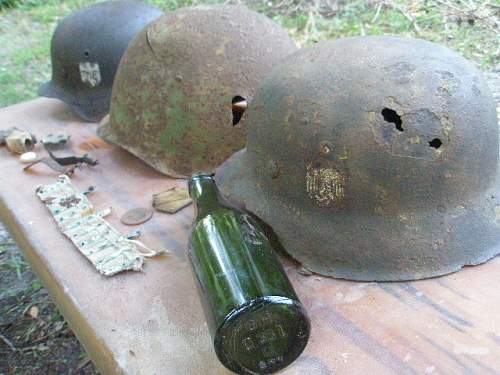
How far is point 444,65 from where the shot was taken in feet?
4.31

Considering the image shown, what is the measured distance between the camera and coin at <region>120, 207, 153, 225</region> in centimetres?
169

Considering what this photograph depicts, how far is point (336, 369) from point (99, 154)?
1339 mm

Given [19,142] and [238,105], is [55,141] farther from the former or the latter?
[238,105]

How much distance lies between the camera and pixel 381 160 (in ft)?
4.15

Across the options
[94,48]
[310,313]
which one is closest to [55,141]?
[94,48]

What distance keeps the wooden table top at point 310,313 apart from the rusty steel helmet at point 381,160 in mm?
66

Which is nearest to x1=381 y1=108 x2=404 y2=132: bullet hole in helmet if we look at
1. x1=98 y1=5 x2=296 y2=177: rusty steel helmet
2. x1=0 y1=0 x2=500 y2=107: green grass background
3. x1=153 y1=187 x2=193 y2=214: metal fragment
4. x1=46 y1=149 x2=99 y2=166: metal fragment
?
x1=98 y1=5 x2=296 y2=177: rusty steel helmet

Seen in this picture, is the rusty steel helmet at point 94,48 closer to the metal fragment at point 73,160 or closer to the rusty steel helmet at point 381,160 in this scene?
the metal fragment at point 73,160

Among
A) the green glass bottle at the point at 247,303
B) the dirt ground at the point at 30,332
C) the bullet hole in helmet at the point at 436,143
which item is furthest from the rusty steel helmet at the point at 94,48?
the bullet hole in helmet at the point at 436,143

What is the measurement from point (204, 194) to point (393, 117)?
0.51m

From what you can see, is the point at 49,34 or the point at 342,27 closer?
the point at 342,27

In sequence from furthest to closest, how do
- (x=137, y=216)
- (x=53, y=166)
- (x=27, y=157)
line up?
(x=27, y=157) < (x=53, y=166) < (x=137, y=216)

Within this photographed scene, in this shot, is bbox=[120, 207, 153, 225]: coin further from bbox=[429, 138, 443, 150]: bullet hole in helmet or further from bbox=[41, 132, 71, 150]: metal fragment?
bbox=[429, 138, 443, 150]: bullet hole in helmet

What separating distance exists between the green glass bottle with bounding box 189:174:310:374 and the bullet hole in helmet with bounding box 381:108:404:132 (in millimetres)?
400
